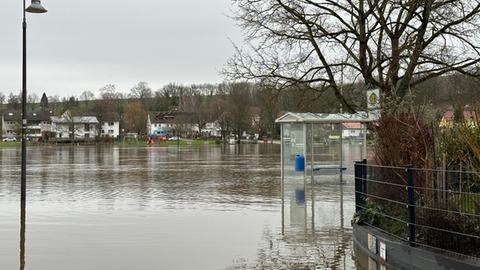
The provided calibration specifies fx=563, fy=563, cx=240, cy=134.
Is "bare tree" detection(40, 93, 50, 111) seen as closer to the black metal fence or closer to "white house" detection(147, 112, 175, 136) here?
"white house" detection(147, 112, 175, 136)

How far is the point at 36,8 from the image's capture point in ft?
45.7

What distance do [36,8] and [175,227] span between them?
6.74m

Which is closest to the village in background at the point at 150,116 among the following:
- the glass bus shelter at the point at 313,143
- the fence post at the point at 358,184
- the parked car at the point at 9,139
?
the parked car at the point at 9,139

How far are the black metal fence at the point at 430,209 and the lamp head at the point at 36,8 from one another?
926 cm

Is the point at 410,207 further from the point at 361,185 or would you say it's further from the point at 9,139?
the point at 9,139

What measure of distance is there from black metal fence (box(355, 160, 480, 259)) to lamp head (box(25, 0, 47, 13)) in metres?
9.26

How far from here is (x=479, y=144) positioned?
7.11m

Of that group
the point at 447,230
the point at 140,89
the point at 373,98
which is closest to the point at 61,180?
the point at 373,98

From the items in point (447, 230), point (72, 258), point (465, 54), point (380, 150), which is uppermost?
point (465, 54)

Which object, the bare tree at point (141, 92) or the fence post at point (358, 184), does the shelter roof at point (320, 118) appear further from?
the bare tree at point (141, 92)

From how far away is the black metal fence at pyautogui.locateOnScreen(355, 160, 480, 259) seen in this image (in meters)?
6.52

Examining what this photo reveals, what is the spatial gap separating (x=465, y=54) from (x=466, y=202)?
1099 cm

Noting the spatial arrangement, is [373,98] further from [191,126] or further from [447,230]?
[191,126]

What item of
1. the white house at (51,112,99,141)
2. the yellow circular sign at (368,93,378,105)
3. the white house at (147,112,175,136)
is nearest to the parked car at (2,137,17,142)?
the white house at (51,112,99,141)
